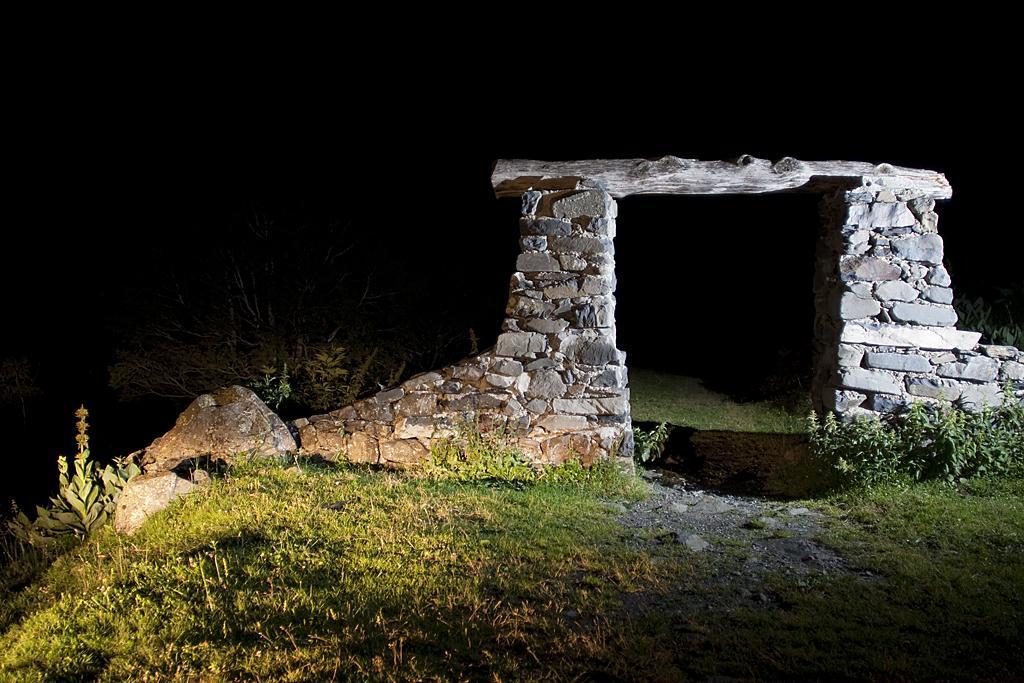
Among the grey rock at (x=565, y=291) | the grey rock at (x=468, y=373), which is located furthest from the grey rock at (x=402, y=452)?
the grey rock at (x=565, y=291)

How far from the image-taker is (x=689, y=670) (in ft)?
11.1

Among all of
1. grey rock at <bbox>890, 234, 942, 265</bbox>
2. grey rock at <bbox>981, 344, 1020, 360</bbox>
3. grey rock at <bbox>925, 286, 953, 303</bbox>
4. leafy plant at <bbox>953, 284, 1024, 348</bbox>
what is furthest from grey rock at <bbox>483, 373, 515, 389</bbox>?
leafy plant at <bbox>953, 284, 1024, 348</bbox>

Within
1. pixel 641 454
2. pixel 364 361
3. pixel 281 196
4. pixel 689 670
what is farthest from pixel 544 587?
pixel 281 196

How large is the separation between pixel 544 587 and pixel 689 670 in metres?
1.03

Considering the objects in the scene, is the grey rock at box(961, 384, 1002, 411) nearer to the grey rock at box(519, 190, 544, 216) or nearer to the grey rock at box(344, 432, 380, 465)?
the grey rock at box(519, 190, 544, 216)

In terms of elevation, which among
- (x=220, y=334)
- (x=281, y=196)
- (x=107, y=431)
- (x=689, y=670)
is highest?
(x=281, y=196)

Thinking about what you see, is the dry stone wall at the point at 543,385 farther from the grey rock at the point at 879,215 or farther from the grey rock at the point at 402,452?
the grey rock at the point at 879,215

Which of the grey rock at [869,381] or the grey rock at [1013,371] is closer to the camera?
the grey rock at [1013,371]

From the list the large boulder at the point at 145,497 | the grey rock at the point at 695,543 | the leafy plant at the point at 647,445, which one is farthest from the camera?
the leafy plant at the point at 647,445

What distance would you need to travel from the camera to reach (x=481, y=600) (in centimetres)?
399

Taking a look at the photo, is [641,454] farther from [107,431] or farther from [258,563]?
[107,431]

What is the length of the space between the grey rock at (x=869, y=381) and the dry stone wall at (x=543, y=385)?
215 centimetres

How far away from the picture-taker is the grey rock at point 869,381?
696 centimetres

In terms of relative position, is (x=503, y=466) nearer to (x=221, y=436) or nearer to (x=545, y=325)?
(x=545, y=325)
